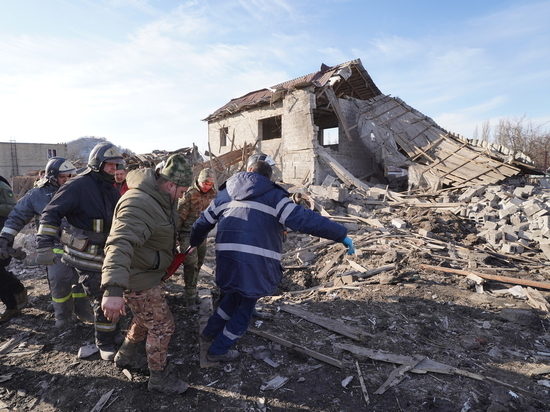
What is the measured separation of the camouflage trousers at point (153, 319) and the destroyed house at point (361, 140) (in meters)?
10.7

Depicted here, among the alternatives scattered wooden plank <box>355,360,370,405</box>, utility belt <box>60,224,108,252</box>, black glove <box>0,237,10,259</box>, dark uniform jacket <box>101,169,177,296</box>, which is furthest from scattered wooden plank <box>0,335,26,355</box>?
scattered wooden plank <box>355,360,370,405</box>

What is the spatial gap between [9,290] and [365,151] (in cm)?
1351

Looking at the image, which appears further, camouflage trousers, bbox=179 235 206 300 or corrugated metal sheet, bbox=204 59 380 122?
corrugated metal sheet, bbox=204 59 380 122

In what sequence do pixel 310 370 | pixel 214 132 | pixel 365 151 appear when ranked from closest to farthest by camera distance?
1. pixel 310 370
2. pixel 365 151
3. pixel 214 132

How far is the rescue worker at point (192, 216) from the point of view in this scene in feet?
13.6

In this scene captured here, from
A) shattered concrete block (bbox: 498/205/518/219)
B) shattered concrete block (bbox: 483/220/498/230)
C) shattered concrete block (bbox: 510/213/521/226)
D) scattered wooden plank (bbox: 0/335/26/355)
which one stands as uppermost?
shattered concrete block (bbox: 498/205/518/219)

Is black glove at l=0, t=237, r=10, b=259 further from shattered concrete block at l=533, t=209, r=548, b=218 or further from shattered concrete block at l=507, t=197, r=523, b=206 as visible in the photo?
shattered concrete block at l=507, t=197, r=523, b=206

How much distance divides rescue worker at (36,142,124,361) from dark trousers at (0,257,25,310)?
62.6 inches

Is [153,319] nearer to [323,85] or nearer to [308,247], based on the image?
[308,247]

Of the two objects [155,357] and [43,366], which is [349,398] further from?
[43,366]

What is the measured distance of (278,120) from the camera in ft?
52.8

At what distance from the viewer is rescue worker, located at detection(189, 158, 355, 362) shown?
2783 millimetres

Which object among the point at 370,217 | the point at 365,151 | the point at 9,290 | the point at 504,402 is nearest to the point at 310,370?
the point at 504,402

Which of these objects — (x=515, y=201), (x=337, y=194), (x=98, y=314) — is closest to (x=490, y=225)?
(x=515, y=201)
